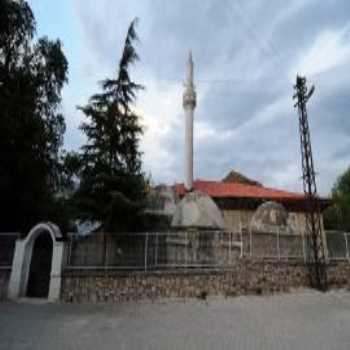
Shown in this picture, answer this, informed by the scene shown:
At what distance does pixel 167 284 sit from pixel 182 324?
3674 millimetres

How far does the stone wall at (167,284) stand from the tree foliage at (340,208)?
20411 millimetres

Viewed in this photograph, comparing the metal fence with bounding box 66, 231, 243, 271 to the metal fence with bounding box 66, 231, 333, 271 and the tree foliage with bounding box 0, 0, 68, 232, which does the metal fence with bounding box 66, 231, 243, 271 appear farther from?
the tree foliage with bounding box 0, 0, 68, 232

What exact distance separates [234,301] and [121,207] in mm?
5381

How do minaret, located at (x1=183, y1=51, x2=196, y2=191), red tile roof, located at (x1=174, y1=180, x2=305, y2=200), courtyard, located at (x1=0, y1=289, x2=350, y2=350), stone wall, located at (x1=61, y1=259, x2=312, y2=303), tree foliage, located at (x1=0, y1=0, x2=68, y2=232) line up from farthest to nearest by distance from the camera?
minaret, located at (x1=183, y1=51, x2=196, y2=191), red tile roof, located at (x1=174, y1=180, x2=305, y2=200), tree foliage, located at (x1=0, y1=0, x2=68, y2=232), stone wall, located at (x1=61, y1=259, x2=312, y2=303), courtyard, located at (x1=0, y1=289, x2=350, y2=350)

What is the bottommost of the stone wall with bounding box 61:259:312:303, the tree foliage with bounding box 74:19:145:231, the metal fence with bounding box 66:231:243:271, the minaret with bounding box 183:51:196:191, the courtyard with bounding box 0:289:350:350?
the courtyard with bounding box 0:289:350:350

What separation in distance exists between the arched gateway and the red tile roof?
479 inches

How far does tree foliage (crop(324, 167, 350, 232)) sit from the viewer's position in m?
31.8

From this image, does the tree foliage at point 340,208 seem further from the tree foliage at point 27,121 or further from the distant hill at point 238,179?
the tree foliage at point 27,121

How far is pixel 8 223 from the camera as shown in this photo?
51.0 feet

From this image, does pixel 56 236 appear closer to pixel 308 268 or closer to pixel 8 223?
pixel 8 223

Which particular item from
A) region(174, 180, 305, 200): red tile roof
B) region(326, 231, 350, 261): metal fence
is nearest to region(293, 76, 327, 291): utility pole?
region(326, 231, 350, 261): metal fence

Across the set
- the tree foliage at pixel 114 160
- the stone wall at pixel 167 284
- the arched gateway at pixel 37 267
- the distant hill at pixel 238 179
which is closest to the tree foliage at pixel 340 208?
the distant hill at pixel 238 179

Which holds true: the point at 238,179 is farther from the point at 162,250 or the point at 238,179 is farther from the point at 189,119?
the point at 162,250

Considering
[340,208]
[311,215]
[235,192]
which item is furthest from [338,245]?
[340,208]
